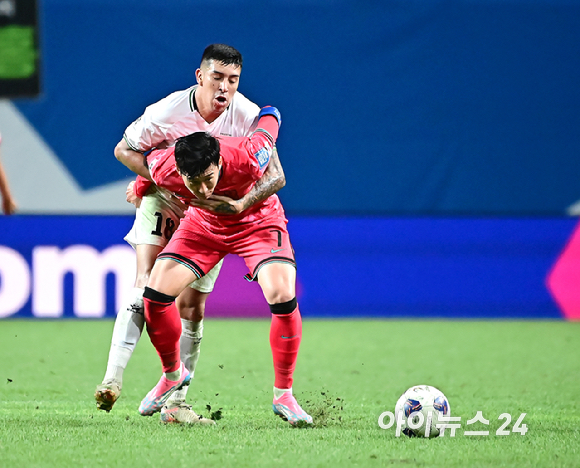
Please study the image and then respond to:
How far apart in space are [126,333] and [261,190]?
92cm

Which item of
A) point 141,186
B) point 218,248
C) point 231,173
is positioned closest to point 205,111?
point 231,173

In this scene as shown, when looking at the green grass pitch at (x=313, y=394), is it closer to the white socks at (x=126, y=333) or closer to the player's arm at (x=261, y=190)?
the white socks at (x=126, y=333)

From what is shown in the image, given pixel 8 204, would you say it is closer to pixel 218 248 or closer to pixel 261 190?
pixel 218 248

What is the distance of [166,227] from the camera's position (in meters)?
4.46

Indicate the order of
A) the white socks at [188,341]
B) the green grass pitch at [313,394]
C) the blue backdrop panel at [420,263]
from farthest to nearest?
the blue backdrop panel at [420,263] < the white socks at [188,341] < the green grass pitch at [313,394]

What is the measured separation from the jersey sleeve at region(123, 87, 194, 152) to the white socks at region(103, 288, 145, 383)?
759 mm

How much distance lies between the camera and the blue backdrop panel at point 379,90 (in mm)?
9188

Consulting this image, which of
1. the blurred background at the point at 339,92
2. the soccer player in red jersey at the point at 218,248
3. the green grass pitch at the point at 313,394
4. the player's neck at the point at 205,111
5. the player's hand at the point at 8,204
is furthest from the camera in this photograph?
the blurred background at the point at 339,92

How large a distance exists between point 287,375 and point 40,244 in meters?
5.01

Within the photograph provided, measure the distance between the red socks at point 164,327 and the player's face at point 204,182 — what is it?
0.52 m

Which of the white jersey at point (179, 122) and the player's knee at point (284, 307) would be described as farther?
the white jersey at point (179, 122)

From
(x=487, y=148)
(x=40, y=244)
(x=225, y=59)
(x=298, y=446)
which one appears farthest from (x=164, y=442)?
(x=487, y=148)

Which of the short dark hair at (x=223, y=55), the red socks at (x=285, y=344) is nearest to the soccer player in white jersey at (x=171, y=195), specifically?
the short dark hair at (x=223, y=55)

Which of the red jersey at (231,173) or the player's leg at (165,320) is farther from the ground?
the red jersey at (231,173)
